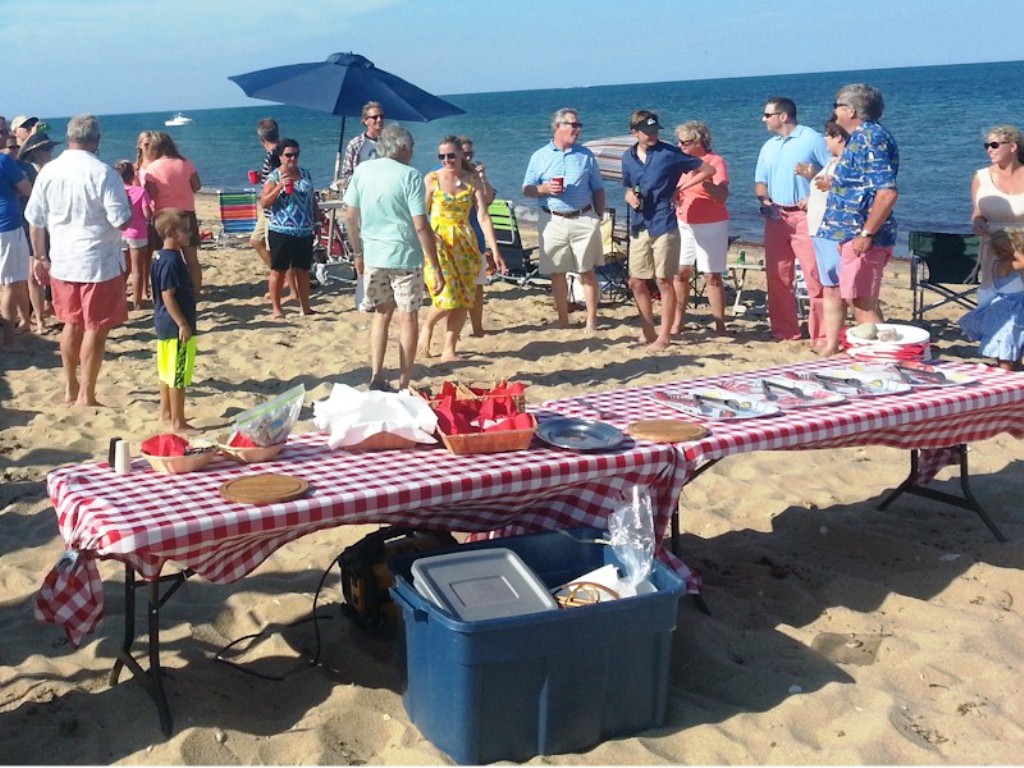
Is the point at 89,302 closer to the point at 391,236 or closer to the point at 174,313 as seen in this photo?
the point at 174,313

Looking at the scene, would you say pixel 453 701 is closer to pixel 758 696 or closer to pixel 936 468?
pixel 758 696

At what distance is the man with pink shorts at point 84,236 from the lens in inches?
253

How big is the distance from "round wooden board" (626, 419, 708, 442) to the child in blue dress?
388 cm

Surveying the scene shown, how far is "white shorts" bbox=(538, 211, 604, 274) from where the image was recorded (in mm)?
8492

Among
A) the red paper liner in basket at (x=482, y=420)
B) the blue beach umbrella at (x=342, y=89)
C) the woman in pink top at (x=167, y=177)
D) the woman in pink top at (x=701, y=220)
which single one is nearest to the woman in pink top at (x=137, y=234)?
the woman in pink top at (x=167, y=177)

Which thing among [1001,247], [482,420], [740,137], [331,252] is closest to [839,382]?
[482,420]

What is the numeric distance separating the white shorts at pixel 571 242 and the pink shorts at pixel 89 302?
3.22 meters

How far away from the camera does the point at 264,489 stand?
3266 millimetres

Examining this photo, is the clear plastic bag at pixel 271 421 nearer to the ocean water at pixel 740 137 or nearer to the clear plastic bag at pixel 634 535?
the clear plastic bag at pixel 634 535

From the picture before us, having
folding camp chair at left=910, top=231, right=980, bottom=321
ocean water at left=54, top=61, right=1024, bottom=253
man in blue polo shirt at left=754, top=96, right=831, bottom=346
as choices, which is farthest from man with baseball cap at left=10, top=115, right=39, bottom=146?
folding camp chair at left=910, top=231, right=980, bottom=321

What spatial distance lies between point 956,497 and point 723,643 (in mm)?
1582

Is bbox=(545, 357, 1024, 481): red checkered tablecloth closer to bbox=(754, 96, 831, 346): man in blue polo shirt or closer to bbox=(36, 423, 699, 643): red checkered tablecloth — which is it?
bbox=(36, 423, 699, 643): red checkered tablecloth

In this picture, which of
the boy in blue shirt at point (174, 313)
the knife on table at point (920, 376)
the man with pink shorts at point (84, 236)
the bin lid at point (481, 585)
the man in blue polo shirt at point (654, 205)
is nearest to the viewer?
the bin lid at point (481, 585)

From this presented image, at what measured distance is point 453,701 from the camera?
3078 mm
